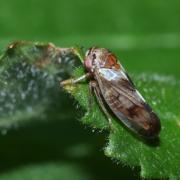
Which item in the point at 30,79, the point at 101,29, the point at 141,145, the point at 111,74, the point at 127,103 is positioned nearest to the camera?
the point at 141,145

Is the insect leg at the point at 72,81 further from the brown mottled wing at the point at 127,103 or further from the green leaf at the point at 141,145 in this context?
the brown mottled wing at the point at 127,103

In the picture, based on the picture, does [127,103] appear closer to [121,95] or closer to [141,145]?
[121,95]

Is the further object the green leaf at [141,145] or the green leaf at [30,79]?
the green leaf at [30,79]

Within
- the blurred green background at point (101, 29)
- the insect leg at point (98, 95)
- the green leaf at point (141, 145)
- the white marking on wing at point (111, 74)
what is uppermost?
the white marking on wing at point (111, 74)

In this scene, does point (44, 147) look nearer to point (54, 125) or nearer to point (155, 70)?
point (54, 125)

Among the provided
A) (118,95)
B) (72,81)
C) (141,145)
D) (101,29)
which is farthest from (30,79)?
(101,29)

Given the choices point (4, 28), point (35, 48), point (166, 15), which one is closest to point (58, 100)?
point (35, 48)

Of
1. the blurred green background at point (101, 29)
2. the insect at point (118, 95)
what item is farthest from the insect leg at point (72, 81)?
the blurred green background at point (101, 29)
